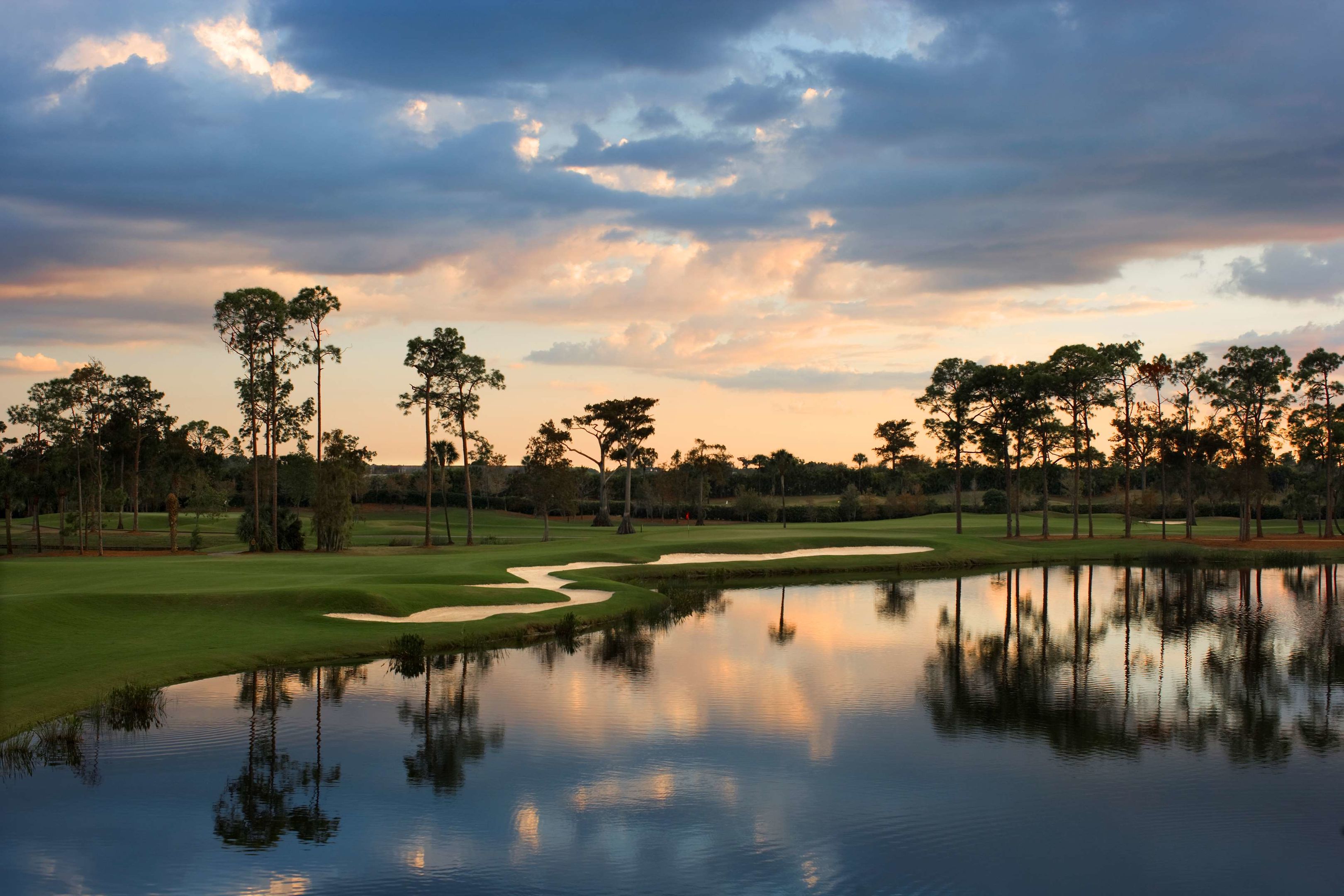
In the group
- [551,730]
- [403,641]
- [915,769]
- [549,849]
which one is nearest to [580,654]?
[403,641]

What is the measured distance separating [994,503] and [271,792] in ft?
352

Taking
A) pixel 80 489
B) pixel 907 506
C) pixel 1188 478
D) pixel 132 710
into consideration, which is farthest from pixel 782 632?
pixel 907 506

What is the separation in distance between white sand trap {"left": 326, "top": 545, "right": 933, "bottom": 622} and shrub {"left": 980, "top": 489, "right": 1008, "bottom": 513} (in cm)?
5619

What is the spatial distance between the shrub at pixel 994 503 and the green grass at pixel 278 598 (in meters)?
50.1

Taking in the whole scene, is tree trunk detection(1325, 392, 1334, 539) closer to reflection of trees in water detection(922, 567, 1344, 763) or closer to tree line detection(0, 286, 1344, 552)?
tree line detection(0, 286, 1344, 552)

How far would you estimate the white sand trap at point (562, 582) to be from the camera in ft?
99.9

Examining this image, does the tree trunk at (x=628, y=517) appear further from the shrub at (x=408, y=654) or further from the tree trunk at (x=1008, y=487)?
the shrub at (x=408, y=654)

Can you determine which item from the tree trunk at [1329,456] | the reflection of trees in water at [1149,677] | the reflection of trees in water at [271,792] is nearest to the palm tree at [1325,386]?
the tree trunk at [1329,456]

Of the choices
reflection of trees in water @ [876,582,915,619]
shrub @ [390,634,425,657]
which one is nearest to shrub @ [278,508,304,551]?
reflection of trees in water @ [876,582,915,619]

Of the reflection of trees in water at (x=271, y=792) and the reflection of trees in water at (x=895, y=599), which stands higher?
the reflection of trees in water at (x=271, y=792)

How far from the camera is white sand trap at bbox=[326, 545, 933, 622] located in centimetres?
3045

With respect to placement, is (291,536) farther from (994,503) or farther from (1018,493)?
(994,503)

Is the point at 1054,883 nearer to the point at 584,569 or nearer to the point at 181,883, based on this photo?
Result: the point at 181,883

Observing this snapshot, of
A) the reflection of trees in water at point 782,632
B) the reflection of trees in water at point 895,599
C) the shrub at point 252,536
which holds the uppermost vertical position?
the shrub at point 252,536
